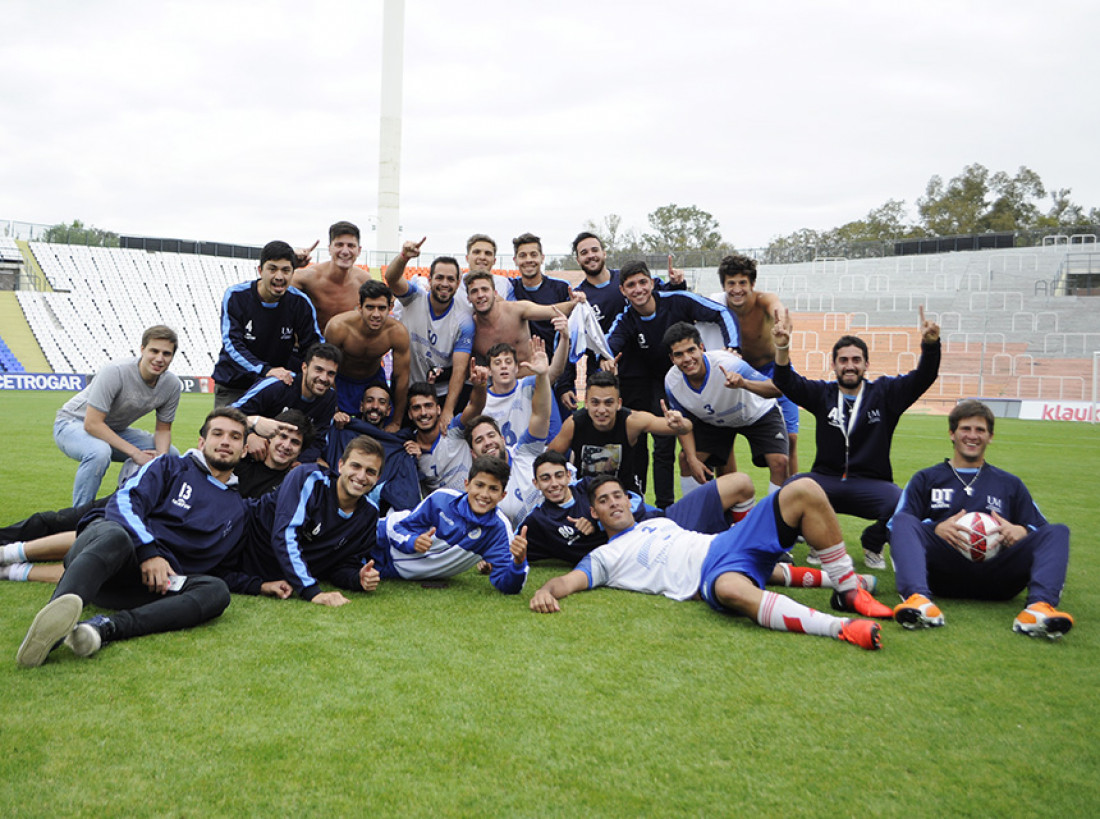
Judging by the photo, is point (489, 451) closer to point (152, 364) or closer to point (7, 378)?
point (152, 364)

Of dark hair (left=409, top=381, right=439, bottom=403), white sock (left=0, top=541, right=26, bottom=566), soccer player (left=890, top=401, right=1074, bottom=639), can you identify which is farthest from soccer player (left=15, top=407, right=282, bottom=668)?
soccer player (left=890, top=401, right=1074, bottom=639)

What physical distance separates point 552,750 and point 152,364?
477 centimetres

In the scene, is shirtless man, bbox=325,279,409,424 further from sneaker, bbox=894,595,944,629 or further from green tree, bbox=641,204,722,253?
green tree, bbox=641,204,722,253

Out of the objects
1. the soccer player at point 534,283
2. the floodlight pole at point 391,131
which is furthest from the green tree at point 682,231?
the soccer player at point 534,283

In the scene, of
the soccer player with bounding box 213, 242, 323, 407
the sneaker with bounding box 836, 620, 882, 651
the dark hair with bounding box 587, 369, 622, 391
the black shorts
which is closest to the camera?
the sneaker with bounding box 836, 620, 882, 651

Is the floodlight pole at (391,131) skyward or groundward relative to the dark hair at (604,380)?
skyward

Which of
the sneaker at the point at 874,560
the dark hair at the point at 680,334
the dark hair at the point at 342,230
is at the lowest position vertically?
the sneaker at the point at 874,560

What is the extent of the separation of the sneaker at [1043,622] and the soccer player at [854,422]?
136 centimetres

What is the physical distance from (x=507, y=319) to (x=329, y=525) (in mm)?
3026

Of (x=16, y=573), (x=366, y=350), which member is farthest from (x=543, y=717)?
(x=366, y=350)

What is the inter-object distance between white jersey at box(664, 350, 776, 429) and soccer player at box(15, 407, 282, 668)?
141 inches

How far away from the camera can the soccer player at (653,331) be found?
23.6 feet

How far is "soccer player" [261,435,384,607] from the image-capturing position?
4.65 m

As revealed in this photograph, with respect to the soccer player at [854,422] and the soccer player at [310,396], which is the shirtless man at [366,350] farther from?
the soccer player at [854,422]
